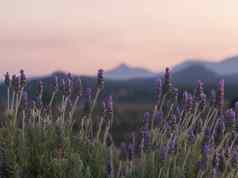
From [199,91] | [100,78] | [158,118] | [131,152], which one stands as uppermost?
[100,78]

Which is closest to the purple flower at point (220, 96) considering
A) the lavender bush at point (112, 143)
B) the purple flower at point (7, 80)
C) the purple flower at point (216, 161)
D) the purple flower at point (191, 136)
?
the lavender bush at point (112, 143)

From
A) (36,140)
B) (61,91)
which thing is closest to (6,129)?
(36,140)

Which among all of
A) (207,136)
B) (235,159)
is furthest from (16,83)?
(235,159)

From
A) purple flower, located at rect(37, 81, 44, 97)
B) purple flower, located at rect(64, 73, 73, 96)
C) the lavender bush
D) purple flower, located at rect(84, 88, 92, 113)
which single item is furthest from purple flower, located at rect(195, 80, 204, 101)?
purple flower, located at rect(37, 81, 44, 97)

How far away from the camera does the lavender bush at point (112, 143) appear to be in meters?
3.88

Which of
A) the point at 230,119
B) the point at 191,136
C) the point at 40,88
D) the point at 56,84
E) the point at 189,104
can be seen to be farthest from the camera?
the point at 40,88

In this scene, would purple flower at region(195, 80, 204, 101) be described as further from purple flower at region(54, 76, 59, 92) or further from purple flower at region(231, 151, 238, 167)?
purple flower at region(54, 76, 59, 92)

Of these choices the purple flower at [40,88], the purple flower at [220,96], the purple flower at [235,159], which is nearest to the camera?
the purple flower at [235,159]

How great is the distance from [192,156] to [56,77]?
1347 millimetres

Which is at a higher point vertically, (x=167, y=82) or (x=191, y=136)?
(x=167, y=82)

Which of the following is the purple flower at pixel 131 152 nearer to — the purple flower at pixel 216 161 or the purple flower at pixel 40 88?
the purple flower at pixel 216 161

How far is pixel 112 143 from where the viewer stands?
13.8 feet

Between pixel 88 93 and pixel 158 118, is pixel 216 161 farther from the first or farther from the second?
pixel 88 93

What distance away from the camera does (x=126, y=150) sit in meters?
4.46
